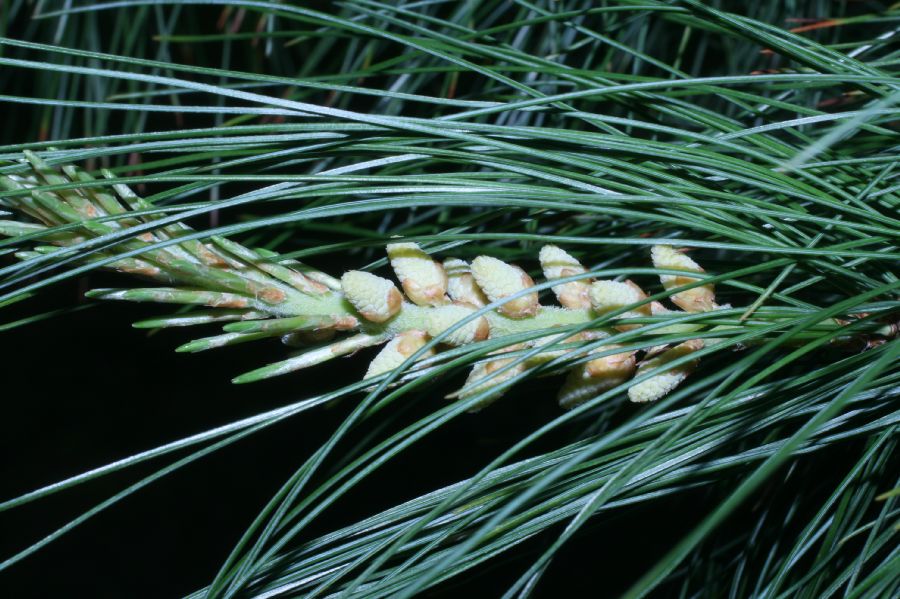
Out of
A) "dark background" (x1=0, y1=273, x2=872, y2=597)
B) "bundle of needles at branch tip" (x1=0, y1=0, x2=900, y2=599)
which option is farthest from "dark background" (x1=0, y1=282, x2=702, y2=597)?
"bundle of needles at branch tip" (x1=0, y1=0, x2=900, y2=599)

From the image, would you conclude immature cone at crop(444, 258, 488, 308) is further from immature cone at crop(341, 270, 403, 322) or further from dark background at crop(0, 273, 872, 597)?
dark background at crop(0, 273, 872, 597)

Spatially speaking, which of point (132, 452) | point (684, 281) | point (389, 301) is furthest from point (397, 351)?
point (132, 452)

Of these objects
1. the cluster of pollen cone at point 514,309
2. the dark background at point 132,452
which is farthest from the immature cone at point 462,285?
the dark background at point 132,452

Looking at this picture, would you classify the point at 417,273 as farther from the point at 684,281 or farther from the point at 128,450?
the point at 128,450

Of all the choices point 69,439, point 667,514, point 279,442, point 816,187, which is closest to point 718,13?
point 816,187

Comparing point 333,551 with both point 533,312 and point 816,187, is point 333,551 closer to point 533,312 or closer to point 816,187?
point 533,312

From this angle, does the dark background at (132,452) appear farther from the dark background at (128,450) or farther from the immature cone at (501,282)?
the immature cone at (501,282)
